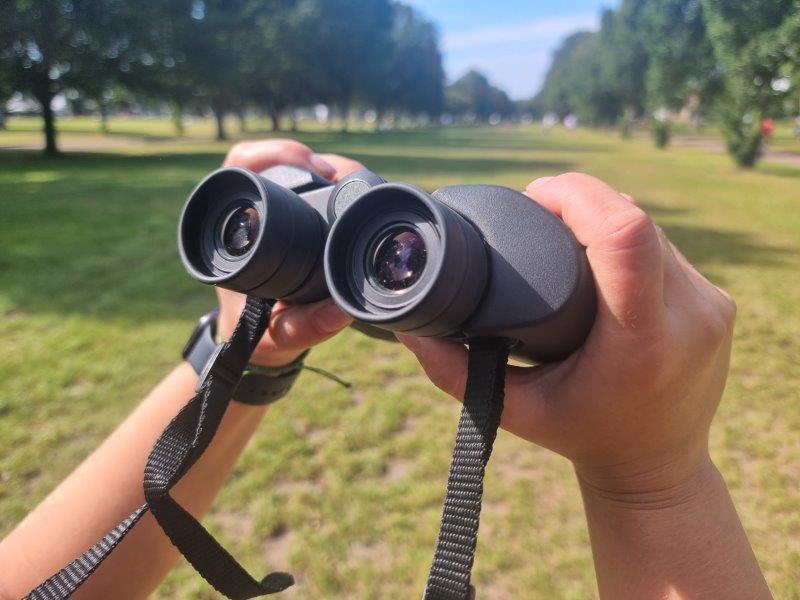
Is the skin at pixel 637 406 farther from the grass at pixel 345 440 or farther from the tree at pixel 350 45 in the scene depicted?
the tree at pixel 350 45

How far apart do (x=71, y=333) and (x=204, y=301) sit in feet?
4.15

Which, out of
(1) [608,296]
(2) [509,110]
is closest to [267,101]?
(1) [608,296]

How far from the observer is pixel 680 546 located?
108 cm

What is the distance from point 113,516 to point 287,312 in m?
0.69

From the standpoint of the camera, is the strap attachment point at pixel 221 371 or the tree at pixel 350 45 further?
the tree at pixel 350 45

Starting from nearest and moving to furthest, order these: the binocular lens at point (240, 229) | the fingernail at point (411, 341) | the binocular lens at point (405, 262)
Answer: the binocular lens at point (405, 262)
the fingernail at point (411, 341)
the binocular lens at point (240, 229)

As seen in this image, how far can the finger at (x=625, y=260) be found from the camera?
0.98m

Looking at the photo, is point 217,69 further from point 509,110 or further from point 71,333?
point 509,110

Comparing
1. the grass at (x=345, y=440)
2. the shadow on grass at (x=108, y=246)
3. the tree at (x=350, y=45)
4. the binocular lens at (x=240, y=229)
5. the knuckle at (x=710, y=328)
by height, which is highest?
the tree at (x=350, y=45)

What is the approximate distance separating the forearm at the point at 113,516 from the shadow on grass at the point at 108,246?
3.85 meters

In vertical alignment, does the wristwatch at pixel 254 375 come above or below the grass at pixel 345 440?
above

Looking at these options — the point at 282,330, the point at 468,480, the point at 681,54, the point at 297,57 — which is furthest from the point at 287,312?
the point at 297,57

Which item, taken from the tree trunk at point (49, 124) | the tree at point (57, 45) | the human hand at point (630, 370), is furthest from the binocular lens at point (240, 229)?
the tree trunk at point (49, 124)

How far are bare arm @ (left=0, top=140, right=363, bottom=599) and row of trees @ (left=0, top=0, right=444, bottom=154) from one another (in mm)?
17432
